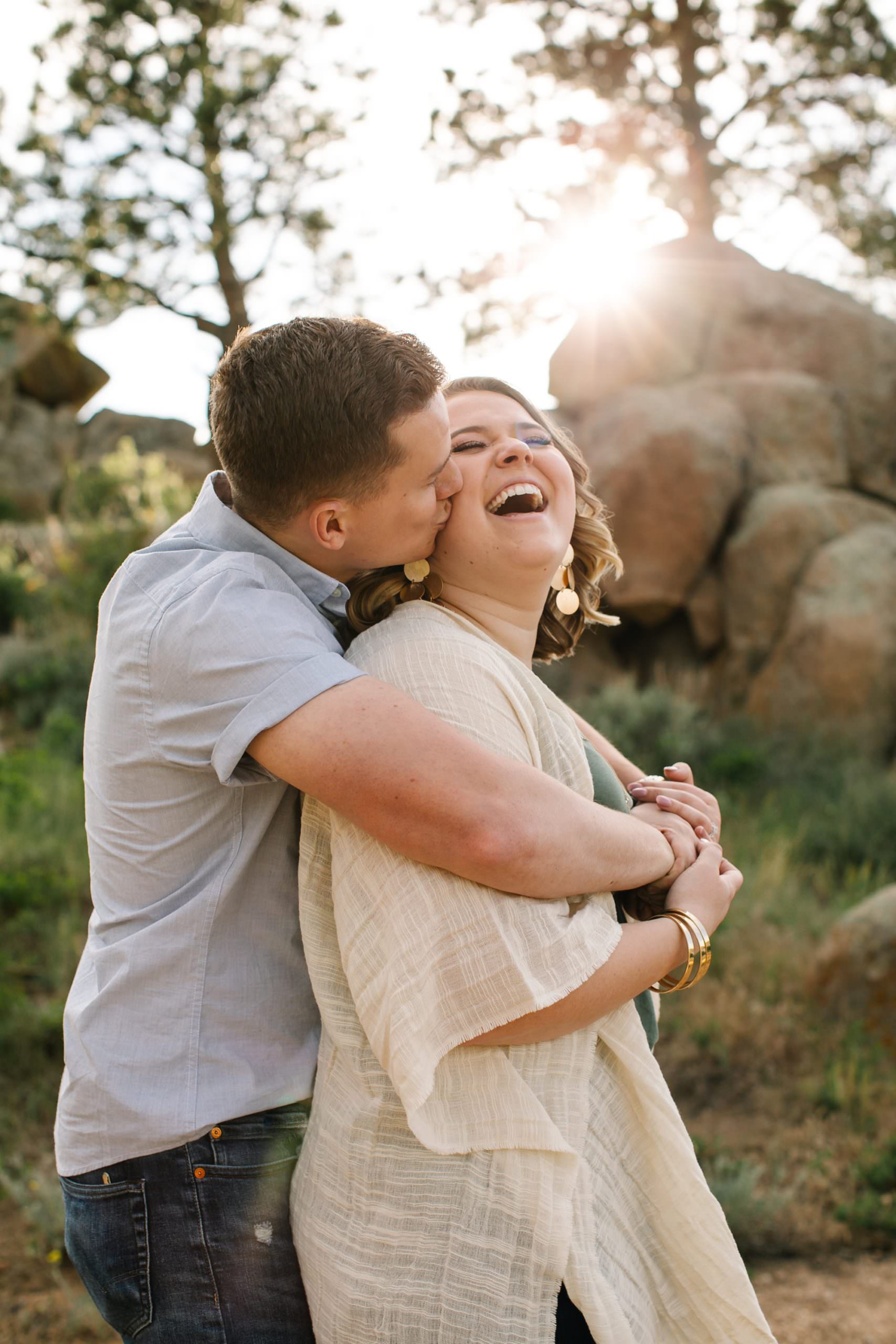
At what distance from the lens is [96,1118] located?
68.6 inches

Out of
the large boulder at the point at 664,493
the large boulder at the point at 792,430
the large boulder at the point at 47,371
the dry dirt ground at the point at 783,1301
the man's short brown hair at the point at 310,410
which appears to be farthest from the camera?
the large boulder at the point at 47,371

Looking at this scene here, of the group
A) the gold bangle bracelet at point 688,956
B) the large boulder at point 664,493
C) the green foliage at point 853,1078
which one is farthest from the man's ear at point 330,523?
the large boulder at point 664,493

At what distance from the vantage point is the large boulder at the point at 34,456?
841 inches

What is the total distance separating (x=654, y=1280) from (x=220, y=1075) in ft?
2.64

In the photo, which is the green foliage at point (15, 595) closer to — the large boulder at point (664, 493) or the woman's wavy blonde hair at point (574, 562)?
the large boulder at point (664, 493)

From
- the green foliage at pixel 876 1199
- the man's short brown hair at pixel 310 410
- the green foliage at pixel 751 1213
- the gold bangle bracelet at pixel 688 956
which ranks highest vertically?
the man's short brown hair at pixel 310 410

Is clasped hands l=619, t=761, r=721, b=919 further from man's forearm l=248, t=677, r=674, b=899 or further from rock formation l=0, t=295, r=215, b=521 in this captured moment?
rock formation l=0, t=295, r=215, b=521

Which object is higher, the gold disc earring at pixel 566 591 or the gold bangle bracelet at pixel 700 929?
the gold disc earring at pixel 566 591

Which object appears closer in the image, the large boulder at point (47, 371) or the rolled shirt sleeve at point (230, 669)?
the rolled shirt sleeve at point (230, 669)

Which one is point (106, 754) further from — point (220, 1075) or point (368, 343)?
point (368, 343)

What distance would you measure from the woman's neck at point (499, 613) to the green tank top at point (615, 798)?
0.89 feet

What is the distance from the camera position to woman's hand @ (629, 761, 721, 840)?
216 cm

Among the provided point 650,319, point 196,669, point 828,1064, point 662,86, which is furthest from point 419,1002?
point 662,86

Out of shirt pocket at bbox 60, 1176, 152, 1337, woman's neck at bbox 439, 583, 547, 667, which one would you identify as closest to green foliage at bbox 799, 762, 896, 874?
woman's neck at bbox 439, 583, 547, 667
